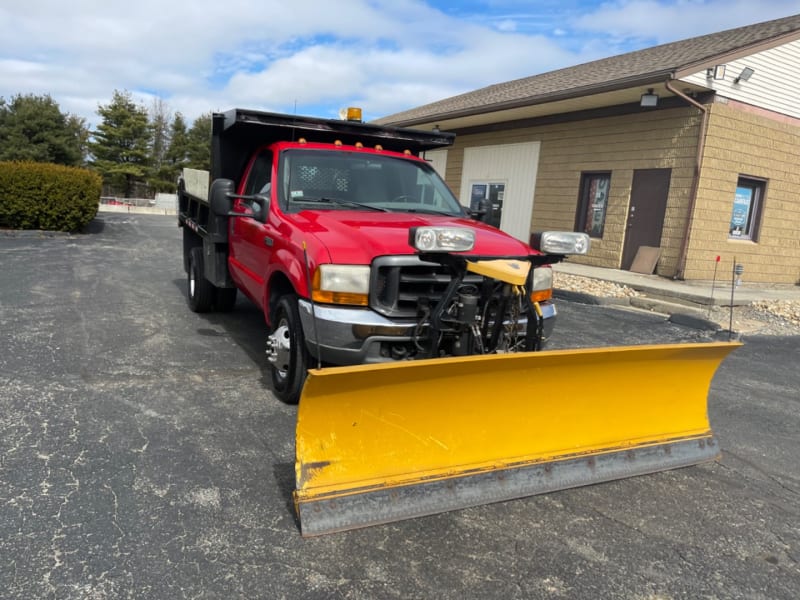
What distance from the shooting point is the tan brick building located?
1107 cm

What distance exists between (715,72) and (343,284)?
1011 cm

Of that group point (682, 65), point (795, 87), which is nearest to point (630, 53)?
point (795, 87)

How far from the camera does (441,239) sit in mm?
3252

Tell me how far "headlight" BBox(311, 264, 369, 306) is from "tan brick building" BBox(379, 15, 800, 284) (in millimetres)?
8765

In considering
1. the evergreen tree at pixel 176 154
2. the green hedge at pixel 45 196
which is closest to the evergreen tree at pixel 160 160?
the evergreen tree at pixel 176 154

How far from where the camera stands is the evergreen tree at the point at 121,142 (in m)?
46.9

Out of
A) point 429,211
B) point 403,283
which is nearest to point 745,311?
point 429,211

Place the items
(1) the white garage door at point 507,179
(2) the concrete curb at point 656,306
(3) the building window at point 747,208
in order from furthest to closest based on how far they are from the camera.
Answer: (1) the white garage door at point 507,179 → (3) the building window at point 747,208 → (2) the concrete curb at point 656,306

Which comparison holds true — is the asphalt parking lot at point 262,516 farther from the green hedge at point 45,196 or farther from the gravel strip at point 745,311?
the green hedge at point 45,196

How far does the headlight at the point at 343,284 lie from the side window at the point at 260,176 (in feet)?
5.47

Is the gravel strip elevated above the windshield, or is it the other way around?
the windshield

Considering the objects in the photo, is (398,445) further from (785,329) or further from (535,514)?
(785,329)

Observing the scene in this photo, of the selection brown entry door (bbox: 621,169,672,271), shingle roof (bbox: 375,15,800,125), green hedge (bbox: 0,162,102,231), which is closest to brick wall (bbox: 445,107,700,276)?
brown entry door (bbox: 621,169,672,271)

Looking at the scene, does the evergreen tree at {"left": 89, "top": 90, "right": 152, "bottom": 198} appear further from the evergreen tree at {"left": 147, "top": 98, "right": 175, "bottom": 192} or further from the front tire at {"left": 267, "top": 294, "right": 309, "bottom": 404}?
the front tire at {"left": 267, "top": 294, "right": 309, "bottom": 404}
